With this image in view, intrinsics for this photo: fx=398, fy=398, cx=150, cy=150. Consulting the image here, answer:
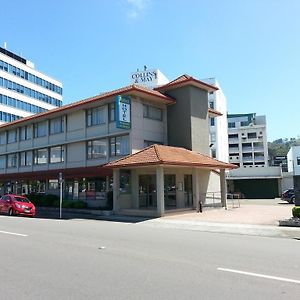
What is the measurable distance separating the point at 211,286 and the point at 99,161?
25.0 metres

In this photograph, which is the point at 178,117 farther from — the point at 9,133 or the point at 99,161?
the point at 9,133

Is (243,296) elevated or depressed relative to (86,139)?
depressed

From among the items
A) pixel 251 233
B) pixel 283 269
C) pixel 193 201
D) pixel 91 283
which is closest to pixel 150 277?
pixel 91 283

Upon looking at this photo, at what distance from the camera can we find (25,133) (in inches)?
1619

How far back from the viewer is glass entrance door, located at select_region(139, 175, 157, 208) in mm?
28391

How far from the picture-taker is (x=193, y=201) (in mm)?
27906

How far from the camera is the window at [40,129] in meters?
38.1

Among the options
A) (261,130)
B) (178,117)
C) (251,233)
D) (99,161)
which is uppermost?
(261,130)

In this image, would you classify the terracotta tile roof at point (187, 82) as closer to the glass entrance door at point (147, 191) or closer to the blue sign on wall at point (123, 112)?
the blue sign on wall at point (123, 112)

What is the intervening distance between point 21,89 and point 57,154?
43047 millimetres

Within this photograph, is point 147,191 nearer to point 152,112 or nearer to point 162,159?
point 152,112

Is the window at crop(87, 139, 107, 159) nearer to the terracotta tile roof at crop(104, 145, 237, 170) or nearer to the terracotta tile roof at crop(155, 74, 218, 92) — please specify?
the terracotta tile roof at crop(104, 145, 237, 170)

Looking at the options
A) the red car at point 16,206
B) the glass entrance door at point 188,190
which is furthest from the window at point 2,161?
the glass entrance door at point 188,190

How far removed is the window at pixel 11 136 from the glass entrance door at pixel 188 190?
2184cm
